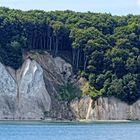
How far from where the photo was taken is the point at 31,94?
133625 mm

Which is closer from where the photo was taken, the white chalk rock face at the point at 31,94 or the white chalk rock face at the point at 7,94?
the white chalk rock face at the point at 7,94

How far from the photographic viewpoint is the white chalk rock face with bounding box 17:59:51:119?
13250 cm

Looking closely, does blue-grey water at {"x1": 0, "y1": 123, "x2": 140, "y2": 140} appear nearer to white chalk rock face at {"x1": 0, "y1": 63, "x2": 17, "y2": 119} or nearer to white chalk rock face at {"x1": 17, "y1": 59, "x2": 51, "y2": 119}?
white chalk rock face at {"x1": 0, "y1": 63, "x2": 17, "y2": 119}

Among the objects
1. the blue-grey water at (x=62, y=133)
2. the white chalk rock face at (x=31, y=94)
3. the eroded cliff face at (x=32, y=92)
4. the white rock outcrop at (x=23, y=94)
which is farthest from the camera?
the white chalk rock face at (x=31, y=94)

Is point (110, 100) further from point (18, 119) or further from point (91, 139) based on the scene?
point (91, 139)

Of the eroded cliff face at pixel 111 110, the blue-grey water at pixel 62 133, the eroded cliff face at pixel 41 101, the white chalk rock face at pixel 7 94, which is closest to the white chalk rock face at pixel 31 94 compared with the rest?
the eroded cliff face at pixel 41 101

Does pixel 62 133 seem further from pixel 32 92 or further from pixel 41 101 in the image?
pixel 41 101

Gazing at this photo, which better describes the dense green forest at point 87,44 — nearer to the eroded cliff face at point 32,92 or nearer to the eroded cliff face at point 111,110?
the eroded cliff face at point 111,110

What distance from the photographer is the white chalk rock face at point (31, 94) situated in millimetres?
132500

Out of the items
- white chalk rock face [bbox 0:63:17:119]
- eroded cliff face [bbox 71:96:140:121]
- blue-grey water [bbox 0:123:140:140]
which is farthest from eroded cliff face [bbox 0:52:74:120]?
blue-grey water [bbox 0:123:140:140]

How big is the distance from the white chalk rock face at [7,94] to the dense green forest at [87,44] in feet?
14.5

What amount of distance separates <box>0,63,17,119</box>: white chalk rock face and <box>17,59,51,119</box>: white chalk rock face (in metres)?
1.23

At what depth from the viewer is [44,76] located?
454ft

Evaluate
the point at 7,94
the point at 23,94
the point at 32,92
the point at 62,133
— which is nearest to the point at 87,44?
the point at 32,92
